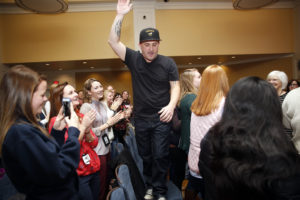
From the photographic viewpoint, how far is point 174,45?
20.9 feet

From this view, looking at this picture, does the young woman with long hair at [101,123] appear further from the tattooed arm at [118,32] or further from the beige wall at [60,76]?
the beige wall at [60,76]

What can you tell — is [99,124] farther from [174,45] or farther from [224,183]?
[174,45]

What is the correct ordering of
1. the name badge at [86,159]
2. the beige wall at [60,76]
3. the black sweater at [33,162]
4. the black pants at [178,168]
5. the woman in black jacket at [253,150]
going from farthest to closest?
the beige wall at [60,76]
the black pants at [178,168]
the name badge at [86,159]
the black sweater at [33,162]
the woman in black jacket at [253,150]

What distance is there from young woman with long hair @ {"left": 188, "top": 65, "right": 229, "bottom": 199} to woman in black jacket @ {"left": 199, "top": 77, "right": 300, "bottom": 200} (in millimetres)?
573

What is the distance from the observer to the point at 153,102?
68.7 inches

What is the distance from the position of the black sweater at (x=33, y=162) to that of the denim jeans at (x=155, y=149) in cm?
80

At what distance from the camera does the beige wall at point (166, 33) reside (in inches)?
238

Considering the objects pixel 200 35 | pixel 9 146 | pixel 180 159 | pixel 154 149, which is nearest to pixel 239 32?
pixel 200 35

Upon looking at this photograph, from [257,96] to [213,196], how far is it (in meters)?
0.57

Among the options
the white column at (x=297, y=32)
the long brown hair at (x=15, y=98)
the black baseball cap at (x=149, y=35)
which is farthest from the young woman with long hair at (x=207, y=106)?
the white column at (x=297, y=32)

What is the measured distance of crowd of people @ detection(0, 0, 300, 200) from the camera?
734mm

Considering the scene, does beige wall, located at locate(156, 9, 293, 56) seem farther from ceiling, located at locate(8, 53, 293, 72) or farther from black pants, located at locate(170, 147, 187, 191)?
black pants, located at locate(170, 147, 187, 191)

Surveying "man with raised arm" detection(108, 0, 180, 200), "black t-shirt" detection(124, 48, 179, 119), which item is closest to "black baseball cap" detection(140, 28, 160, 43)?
"man with raised arm" detection(108, 0, 180, 200)

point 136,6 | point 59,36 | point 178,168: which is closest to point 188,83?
point 178,168
